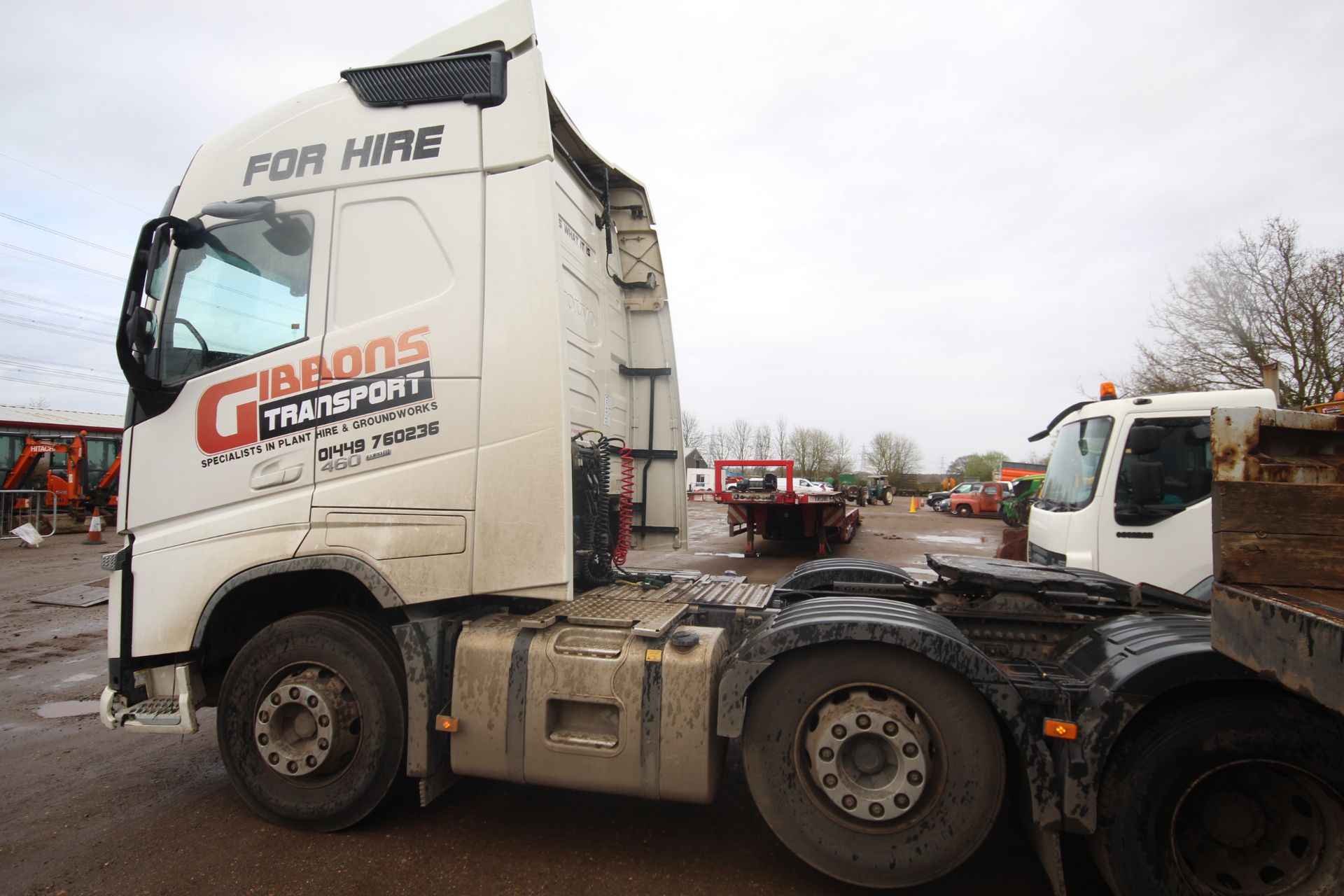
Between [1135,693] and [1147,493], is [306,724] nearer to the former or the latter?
[1135,693]

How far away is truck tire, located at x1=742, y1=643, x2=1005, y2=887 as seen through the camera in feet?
8.39

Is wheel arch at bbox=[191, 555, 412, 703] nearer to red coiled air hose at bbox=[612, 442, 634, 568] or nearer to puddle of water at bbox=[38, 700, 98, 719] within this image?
red coiled air hose at bbox=[612, 442, 634, 568]

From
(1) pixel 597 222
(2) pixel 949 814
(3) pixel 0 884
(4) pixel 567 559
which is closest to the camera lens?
(2) pixel 949 814

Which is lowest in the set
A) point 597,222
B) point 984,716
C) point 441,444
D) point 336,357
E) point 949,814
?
point 949,814

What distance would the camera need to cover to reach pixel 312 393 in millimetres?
3240

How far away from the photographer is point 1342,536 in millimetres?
1956

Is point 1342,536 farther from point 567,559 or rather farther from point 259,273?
point 259,273

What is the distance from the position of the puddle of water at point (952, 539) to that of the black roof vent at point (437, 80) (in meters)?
18.4

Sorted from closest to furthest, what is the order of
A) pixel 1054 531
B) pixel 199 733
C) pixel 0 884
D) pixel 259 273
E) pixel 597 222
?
pixel 0 884 → pixel 259 273 → pixel 597 222 → pixel 199 733 → pixel 1054 531

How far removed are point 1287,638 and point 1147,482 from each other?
127 inches

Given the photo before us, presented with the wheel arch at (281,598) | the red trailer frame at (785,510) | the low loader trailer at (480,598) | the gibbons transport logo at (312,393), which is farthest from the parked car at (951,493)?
the gibbons transport logo at (312,393)

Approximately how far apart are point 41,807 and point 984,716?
477 cm

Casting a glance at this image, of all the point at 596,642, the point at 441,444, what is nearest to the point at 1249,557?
the point at 596,642

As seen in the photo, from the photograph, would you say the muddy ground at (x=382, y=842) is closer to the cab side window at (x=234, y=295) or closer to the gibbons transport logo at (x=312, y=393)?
the gibbons transport logo at (x=312, y=393)
